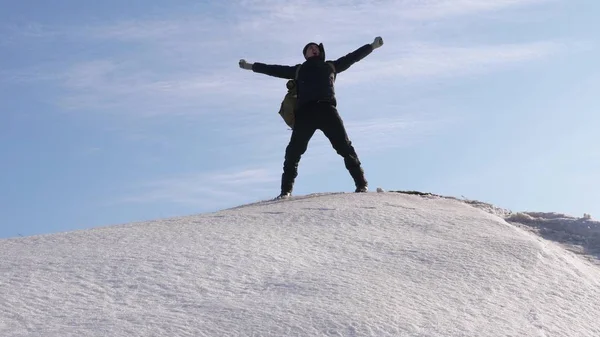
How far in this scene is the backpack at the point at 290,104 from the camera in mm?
8492

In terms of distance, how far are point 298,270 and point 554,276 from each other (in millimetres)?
1779

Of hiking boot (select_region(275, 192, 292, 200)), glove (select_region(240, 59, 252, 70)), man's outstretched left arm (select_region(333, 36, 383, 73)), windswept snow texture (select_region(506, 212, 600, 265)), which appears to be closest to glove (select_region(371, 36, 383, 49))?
man's outstretched left arm (select_region(333, 36, 383, 73))

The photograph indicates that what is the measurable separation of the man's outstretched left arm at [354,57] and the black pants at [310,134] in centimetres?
51

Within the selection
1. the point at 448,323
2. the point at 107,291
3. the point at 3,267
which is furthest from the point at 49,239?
the point at 448,323

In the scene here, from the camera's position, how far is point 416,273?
16.7ft

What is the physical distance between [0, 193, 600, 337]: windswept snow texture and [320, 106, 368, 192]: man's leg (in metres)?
1.58

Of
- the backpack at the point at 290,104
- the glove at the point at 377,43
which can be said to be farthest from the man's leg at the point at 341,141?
the glove at the point at 377,43

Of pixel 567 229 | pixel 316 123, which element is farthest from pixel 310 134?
pixel 567 229

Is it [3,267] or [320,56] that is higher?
[320,56]

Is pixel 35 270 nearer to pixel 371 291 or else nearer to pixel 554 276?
pixel 371 291

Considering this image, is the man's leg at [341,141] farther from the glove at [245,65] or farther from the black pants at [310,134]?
the glove at [245,65]

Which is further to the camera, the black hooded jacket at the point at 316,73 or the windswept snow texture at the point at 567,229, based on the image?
the black hooded jacket at the point at 316,73

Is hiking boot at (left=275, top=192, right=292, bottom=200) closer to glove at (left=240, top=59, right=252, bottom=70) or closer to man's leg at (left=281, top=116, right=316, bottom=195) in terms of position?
man's leg at (left=281, top=116, right=316, bottom=195)

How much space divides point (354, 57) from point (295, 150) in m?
1.20
